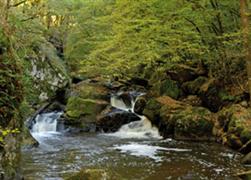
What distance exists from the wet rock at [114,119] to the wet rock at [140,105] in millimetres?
658

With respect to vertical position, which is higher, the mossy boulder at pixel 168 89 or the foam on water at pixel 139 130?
the mossy boulder at pixel 168 89

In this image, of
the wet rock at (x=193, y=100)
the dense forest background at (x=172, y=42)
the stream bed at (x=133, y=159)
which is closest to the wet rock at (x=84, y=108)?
the dense forest background at (x=172, y=42)

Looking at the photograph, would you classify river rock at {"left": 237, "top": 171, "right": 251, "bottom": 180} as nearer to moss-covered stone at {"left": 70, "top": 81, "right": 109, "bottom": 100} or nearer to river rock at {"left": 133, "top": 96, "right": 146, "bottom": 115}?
river rock at {"left": 133, "top": 96, "right": 146, "bottom": 115}

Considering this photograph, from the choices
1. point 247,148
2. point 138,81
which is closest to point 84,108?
point 138,81

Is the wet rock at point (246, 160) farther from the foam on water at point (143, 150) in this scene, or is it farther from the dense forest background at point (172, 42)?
the dense forest background at point (172, 42)

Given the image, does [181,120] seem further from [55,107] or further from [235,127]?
[55,107]

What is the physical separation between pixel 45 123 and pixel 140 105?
13.8 feet

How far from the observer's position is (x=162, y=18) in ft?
43.3

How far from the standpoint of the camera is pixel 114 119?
16.0 m

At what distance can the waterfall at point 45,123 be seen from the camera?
51.2 feet

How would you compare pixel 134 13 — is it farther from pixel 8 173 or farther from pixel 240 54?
pixel 8 173

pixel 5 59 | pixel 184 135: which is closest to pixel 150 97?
pixel 184 135

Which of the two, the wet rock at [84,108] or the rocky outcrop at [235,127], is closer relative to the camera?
the rocky outcrop at [235,127]

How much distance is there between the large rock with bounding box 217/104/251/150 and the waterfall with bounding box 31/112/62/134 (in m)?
6.92
